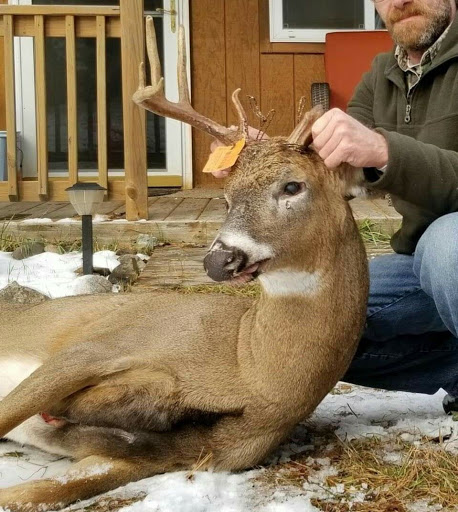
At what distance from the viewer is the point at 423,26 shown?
3387mm

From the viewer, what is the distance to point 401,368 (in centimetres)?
356

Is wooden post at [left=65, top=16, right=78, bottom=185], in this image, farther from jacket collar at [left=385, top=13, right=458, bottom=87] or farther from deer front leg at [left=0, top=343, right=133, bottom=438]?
deer front leg at [left=0, top=343, right=133, bottom=438]

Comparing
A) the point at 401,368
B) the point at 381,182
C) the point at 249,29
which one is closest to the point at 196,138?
the point at 249,29

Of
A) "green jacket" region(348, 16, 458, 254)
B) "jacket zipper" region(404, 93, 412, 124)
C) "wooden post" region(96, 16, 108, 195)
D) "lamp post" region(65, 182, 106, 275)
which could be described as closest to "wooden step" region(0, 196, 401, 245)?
"wooden post" region(96, 16, 108, 195)

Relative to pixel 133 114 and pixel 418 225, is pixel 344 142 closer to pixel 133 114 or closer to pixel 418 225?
pixel 418 225

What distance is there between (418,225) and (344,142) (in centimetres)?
89

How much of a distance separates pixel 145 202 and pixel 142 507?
14.3 ft

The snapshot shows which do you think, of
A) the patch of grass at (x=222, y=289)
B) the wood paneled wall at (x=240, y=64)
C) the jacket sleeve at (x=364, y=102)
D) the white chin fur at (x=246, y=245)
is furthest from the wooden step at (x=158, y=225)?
the white chin fur at (x=246, y=245)

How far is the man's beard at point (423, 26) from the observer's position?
3.39m

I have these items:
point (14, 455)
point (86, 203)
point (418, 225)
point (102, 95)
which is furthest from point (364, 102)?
point (102, 95)

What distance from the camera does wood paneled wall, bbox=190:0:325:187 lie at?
9.04 metres

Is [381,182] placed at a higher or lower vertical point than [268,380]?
higher

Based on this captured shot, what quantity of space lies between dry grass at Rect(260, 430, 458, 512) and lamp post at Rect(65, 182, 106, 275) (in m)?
2.97

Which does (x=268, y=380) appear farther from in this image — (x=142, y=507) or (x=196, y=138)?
(x=196, y=138)
